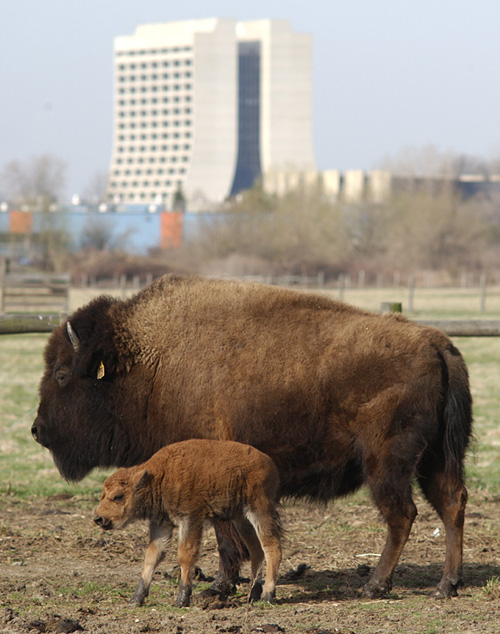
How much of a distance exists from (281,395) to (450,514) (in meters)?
1.31

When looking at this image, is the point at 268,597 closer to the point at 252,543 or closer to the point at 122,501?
the point at 252,543

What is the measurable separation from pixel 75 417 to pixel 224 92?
155 metres

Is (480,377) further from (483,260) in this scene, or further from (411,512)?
(483,260)

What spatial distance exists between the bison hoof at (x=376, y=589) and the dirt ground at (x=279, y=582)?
0.21ft

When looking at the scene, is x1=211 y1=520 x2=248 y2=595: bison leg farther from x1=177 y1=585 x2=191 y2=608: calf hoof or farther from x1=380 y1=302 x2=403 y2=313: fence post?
x1=380 y1=302 x2=403 y2=313: fence post

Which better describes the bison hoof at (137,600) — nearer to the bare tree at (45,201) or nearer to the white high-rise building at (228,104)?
the bare tree at (45,201)

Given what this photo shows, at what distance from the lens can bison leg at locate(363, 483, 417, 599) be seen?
5328 millimetres

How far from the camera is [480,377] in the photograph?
18156 millimetres

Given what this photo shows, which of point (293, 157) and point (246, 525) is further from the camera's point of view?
point (293, 157)

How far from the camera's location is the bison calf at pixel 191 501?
4996 millimetres

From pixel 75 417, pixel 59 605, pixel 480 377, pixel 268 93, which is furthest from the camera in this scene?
pixel 268 93

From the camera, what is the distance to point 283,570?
236 inches

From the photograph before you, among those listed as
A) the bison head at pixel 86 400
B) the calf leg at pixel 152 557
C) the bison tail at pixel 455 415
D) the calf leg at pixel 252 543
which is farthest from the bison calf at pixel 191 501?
the bison tail at pixel 455 415

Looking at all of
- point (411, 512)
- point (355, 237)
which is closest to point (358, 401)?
point (411, 512)
